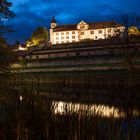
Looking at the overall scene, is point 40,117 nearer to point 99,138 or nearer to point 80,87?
point 99,138

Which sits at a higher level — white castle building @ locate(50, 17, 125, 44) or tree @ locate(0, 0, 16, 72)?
white castle building @ locate(50, 17, 125, 44)

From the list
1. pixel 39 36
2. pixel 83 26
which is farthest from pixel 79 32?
pixel 39 36

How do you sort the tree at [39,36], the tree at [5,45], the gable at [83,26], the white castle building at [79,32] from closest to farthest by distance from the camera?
1. the tree at [5,45]
2. the tree at [39,36]
3. the white castle building at [79,32]
4. the gable at [83,26]

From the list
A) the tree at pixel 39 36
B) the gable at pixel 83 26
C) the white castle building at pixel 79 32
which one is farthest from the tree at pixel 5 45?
the gable at pixel 83 26

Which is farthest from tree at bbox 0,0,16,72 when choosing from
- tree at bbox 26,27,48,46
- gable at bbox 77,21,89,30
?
gable at bbox 77,21,89,30

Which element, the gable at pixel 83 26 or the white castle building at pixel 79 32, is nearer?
the white castle building at pixel 79 32

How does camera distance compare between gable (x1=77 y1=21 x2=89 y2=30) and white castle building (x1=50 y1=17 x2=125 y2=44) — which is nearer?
white castle building (x1=50 y1=17 x2=125 y2=44)

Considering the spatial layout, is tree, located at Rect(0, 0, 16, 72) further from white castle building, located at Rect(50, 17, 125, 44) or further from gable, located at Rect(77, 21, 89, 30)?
gable, located at Rect(77, 21, 89, 30)

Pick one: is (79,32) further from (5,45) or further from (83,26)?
(5,45)

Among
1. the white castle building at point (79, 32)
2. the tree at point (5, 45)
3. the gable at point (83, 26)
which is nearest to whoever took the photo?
the tree at point (5, 45)

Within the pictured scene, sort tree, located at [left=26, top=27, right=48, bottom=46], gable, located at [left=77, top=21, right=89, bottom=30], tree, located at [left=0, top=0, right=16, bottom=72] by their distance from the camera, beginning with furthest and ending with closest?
1. gable, located at [left=77, top=21, right=89, bottom=30]
2. tree, located at [left=26, top=27, right=48, bottom=46]
3. tree, located at [left=0, top=0, right=16, bottom=72]

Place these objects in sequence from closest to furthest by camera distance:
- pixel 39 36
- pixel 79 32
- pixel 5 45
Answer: pixel 5 45, pixel 39 36, pixel 79 32

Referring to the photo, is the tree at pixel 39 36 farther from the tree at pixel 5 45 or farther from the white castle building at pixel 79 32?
the tree at pixel 5 45

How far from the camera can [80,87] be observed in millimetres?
46406
